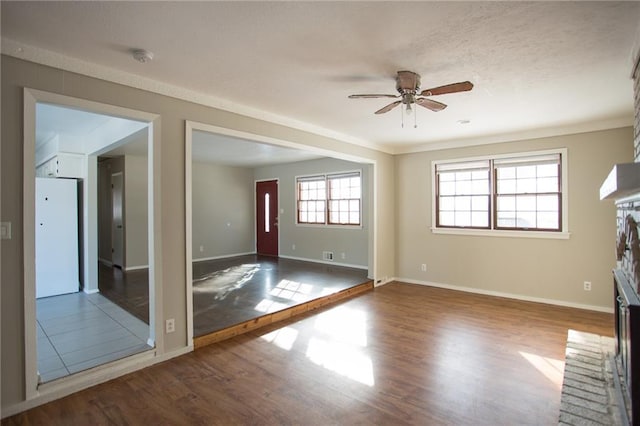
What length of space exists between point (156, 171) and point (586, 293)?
18.2 ft

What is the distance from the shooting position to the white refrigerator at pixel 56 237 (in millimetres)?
4816

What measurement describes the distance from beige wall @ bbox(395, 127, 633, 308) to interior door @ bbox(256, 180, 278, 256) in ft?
12.1

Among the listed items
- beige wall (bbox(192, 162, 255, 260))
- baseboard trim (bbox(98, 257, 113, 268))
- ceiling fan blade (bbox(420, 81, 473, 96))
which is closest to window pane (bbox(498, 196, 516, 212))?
ceiling fan blade (bbox(420, 81, 473, 96))

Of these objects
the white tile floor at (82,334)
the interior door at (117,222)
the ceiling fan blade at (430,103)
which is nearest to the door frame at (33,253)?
the white tile floor at (82,334)

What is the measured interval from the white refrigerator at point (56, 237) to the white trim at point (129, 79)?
3.20m

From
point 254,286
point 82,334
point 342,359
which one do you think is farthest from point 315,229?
point 82,334

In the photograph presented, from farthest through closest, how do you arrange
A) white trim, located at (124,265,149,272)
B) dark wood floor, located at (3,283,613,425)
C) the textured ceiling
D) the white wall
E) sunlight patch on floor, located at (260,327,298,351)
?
the white wall, white trim, located at (124,265,149,272), sunlight patch on floor, located at (260,327,298,351), dark wood floor, located at (3,283,613,425), the textured ceiling

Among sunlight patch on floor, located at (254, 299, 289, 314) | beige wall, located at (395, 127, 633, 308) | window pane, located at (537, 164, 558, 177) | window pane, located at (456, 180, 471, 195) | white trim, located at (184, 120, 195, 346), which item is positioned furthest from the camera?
window pane, located at (456, 180, 471, 195)

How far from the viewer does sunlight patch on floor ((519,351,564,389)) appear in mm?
2682

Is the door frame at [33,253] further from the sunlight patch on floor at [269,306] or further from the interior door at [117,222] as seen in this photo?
the interior door at [117,222]

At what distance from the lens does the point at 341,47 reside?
2318 millimetres

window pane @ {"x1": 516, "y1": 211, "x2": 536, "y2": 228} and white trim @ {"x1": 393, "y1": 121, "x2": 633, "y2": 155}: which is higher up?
white trim @ {"x1": 393, "y1": 121, "x2": 633, "y2": 155}

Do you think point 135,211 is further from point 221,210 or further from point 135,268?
point 221,210

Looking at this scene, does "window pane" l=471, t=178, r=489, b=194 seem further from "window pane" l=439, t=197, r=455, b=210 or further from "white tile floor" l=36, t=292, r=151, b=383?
"white tile floor" l=36, t=292, r=151, b=383
